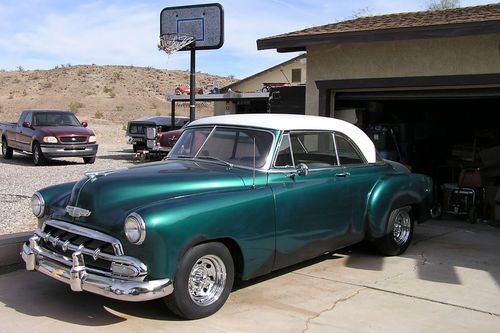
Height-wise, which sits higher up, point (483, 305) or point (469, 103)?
point (469, 103)

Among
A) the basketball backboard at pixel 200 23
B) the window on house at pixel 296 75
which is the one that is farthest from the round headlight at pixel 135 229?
the window on house at pixel 296 75

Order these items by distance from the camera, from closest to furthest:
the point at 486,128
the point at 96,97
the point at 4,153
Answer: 1. the point at 486,128
2. the point at 4,153
3. the point at 96,97

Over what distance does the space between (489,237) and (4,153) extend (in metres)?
17.5

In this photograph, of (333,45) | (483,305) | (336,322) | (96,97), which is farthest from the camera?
(96,97)

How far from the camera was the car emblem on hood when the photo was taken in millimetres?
4818

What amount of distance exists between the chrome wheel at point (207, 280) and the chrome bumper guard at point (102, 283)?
0.33m

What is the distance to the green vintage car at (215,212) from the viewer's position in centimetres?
449

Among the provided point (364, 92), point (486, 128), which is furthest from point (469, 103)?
point (364, 92)

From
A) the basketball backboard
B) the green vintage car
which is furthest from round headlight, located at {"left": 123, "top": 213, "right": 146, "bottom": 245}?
the basketball backboard

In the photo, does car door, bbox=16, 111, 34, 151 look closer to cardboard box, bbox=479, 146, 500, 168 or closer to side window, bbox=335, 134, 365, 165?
cardboard box, bbox=479, 146, 500, 168

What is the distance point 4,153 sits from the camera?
20.5m

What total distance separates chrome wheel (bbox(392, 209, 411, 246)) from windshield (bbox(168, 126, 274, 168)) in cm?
235

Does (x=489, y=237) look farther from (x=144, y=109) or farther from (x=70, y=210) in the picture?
(x=144, y=109)

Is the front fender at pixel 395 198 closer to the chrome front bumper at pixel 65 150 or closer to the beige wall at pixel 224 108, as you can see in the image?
the chrome front bumper at pixel 65 150
